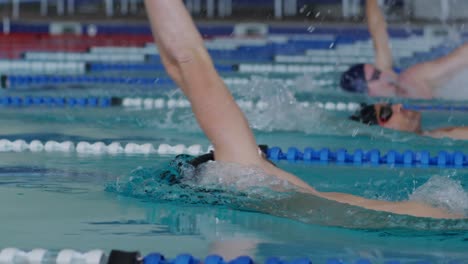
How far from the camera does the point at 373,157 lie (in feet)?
14.2

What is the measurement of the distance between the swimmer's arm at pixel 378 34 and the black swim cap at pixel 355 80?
0.16 metres

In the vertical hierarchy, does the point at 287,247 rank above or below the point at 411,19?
below

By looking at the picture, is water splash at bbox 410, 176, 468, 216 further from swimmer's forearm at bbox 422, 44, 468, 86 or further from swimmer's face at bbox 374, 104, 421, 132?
swimmer's forearm at bbox 422, 44, 468, 86

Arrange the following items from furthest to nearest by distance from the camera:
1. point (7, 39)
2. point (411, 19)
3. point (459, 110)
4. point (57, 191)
Result: point (411, 19), point (7, 39), point (459, 110), point (57, 191)

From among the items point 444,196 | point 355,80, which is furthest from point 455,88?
point 444,196

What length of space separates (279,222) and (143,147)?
4.97ft

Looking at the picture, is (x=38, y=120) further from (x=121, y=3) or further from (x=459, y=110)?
(x=121, y=3)

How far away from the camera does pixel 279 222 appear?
3.04 m

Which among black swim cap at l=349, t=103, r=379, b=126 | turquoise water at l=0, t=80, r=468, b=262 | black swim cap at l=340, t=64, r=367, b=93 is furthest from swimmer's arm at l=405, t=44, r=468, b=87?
turquoise water at l=0, t=80, r=468, b=262

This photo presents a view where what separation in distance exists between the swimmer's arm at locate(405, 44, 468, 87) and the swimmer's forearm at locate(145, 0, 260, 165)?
11.2ft

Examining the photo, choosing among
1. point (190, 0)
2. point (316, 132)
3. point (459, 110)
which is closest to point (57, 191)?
point (316, 132)

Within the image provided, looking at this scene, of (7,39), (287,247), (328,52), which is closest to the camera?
(287,247)

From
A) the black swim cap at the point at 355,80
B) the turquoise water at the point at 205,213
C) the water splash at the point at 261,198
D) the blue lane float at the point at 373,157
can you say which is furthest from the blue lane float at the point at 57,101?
the water splash at the point at 261,198

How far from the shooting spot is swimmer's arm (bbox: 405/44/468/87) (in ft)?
20.5
